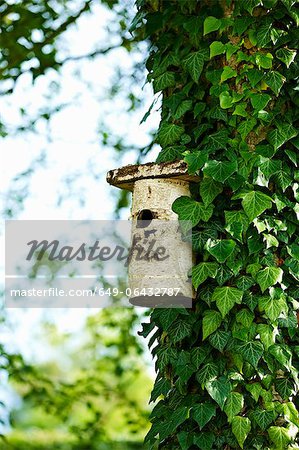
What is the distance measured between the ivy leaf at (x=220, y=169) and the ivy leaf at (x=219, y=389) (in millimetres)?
586

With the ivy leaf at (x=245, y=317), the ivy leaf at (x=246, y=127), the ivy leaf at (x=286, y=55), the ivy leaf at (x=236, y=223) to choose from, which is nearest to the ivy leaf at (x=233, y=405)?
the ivy leaf at (x=245, y=317)

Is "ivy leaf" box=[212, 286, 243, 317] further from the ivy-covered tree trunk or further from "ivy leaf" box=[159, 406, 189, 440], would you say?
"ivy leaf" box=[159, 406, 189, 440]

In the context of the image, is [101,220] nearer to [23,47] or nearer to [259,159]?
[23,47]

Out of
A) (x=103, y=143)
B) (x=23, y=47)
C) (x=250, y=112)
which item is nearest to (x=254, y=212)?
(x=250, y=112)

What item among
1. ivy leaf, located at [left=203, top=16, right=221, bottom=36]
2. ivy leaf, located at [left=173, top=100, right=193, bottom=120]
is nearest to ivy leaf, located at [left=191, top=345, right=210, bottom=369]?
ivy leaf, located at [left=173, top=100, right=193, bottom=120]

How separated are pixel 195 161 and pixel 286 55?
1.52 ft

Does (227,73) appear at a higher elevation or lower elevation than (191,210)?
higher

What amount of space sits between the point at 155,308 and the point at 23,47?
258cm

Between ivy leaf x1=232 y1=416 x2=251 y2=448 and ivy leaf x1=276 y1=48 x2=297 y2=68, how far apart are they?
109cm

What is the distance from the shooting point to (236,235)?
7.18ft

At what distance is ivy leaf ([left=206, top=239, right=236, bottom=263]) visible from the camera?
218cm

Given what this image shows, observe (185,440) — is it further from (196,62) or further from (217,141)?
(196,62)

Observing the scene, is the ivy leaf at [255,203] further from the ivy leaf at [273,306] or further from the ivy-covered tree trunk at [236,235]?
the ivy leaf at [273,306]

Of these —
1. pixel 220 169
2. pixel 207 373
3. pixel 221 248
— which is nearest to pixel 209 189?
pixel 220 169
